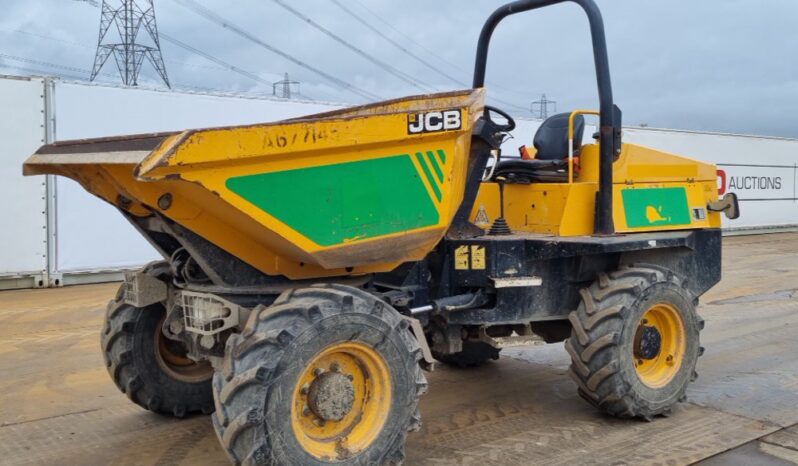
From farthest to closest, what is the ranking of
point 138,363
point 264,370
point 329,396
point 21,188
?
1. point 21,188
2. point 138,363
3. point 329,396
4. point 264,370

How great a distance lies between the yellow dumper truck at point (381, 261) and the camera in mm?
3484

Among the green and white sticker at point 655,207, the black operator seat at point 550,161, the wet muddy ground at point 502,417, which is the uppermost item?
the black operator seat at point 550,161

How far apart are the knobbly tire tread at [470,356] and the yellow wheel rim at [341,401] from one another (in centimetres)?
252

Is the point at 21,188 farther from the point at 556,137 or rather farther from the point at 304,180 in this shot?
the point at 304,180

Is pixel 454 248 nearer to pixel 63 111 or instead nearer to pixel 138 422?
pixel 138 422

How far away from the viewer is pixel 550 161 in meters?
5.48

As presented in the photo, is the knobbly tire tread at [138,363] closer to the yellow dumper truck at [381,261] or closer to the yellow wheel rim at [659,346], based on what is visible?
the yellow dumper truck at [381,261]

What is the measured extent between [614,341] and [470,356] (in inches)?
74.3

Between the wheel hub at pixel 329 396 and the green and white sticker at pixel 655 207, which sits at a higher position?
the green and white sticker at pixel 655 207

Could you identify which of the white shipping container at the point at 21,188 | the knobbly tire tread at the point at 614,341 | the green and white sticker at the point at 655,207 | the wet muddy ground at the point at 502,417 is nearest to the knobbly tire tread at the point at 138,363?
the wet muddy ground at the point at 502,417

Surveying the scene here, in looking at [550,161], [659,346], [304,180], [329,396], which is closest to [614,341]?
[659,346]

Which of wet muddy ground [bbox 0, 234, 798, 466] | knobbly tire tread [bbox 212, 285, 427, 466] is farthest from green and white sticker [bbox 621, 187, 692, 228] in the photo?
knobbly tire tread [bbox 212, 285, 427, 466]

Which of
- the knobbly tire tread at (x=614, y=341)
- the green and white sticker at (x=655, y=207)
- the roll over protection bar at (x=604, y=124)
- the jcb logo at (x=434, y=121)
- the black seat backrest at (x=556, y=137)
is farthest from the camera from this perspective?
the black seat backrest at (x=556, y=137)

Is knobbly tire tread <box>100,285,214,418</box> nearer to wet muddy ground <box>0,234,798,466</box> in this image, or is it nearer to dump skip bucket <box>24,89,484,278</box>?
wet muddy ground <box>0,234,798,466</box>
